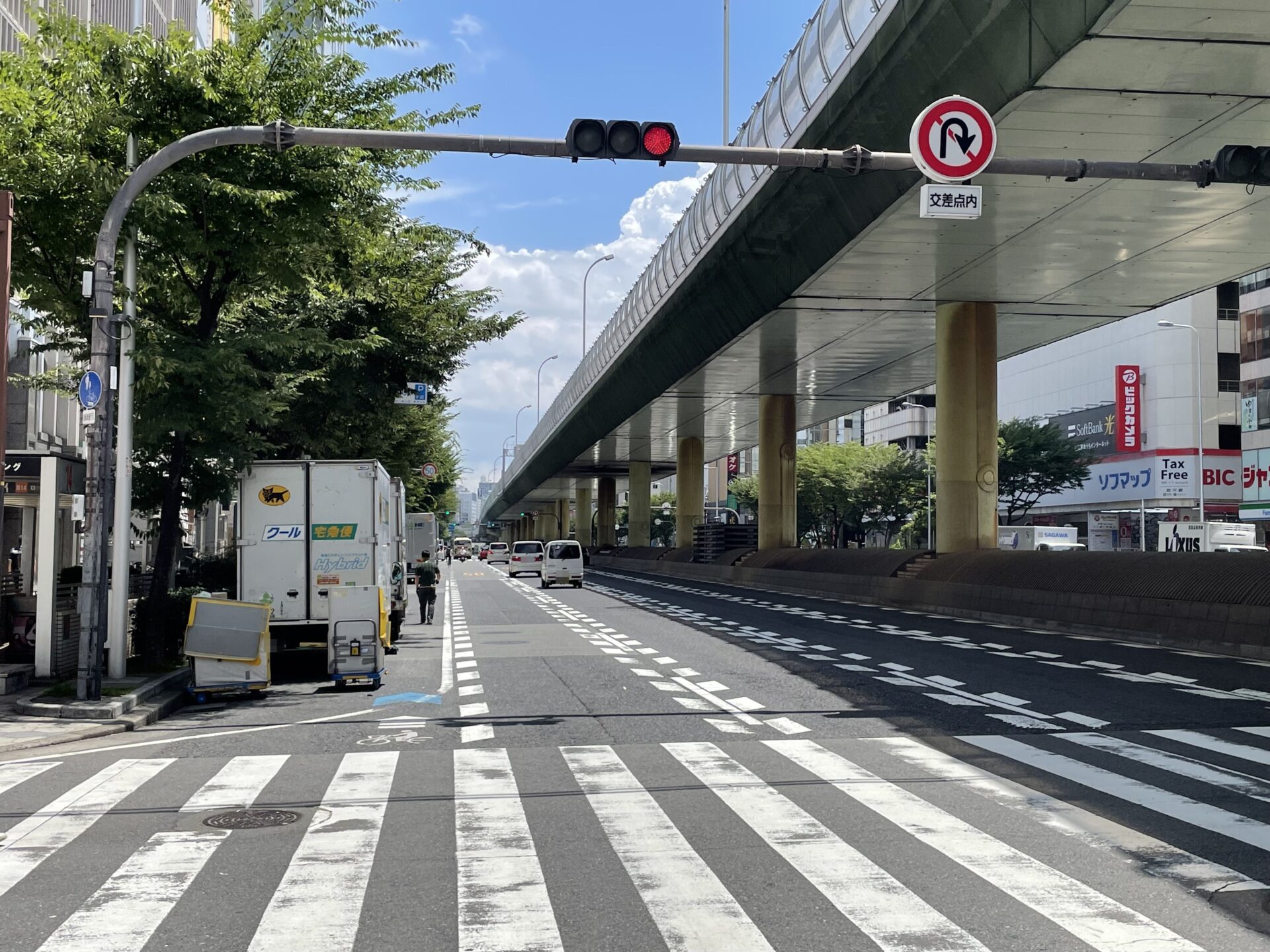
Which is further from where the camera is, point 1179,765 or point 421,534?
point 421,534

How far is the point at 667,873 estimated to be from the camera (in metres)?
6.75

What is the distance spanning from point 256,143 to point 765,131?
15.1 m

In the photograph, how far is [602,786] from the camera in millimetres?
9297

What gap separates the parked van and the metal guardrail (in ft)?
28.6

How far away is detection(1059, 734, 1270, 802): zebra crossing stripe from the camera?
29.3 ft

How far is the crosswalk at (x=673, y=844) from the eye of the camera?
19.0 ft

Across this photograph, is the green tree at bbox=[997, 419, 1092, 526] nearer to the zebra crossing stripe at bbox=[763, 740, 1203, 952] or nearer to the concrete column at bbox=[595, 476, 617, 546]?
the concrete column at bbox=[595, 476, 617, 546]

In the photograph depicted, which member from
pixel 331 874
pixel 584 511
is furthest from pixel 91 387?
pixel 584 511

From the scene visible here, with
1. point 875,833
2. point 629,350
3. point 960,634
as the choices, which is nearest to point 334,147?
point 875,833

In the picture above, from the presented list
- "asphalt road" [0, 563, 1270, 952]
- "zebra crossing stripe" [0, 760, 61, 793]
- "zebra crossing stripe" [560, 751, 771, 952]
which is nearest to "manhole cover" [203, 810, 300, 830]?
"asphalt road" [0, 563, 1270, 952]

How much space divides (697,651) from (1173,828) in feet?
45.5

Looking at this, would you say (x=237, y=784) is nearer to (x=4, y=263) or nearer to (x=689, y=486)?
(x=4, y=263)

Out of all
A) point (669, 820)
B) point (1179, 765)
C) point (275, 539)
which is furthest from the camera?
point (275, 539)

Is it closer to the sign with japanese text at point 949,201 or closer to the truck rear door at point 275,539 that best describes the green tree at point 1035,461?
the truck rear door at point 275,539
